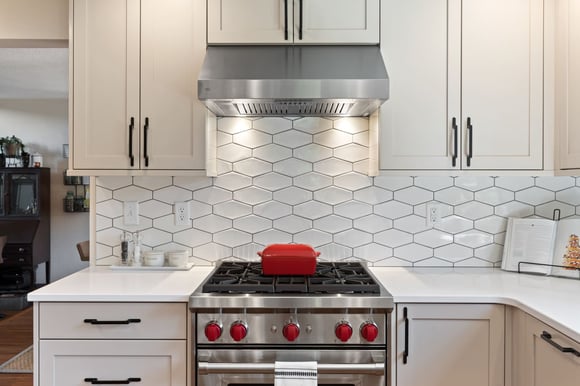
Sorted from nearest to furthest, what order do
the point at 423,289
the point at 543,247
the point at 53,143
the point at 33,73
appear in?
the point at 423,289
the point at 543,247
the point at 33,73
the point at 53,143

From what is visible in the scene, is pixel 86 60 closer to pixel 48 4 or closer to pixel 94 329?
Result: pixel 48 4

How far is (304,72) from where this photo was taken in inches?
79.0

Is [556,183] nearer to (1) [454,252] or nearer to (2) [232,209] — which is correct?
(1) [454,252]

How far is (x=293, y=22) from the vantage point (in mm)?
2121

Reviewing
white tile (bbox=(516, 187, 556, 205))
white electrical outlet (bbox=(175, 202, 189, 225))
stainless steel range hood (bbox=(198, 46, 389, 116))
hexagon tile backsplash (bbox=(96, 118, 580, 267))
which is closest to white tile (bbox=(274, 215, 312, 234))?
hexagon tile backsplash (bbox=(96, 118, 580, 267))

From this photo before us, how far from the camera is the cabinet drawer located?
1823 millimetres

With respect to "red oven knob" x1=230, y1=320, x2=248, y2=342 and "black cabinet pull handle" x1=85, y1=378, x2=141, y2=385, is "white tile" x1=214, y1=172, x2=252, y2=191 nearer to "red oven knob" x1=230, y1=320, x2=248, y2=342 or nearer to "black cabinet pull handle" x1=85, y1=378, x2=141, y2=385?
"red oven knob" x1=230, y1=320, x2=248, y2=342

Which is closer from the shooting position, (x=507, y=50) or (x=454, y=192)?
(x=507, y=50)

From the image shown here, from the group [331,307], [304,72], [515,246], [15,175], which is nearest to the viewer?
[331,307]

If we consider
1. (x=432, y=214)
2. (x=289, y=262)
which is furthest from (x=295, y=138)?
(x=432, y=214)

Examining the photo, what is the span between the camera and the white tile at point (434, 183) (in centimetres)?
246

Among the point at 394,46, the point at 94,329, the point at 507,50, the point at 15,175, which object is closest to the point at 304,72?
the point at 394,46

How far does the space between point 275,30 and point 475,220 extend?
1.42 meters

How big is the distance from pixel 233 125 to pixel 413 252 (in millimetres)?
1171
